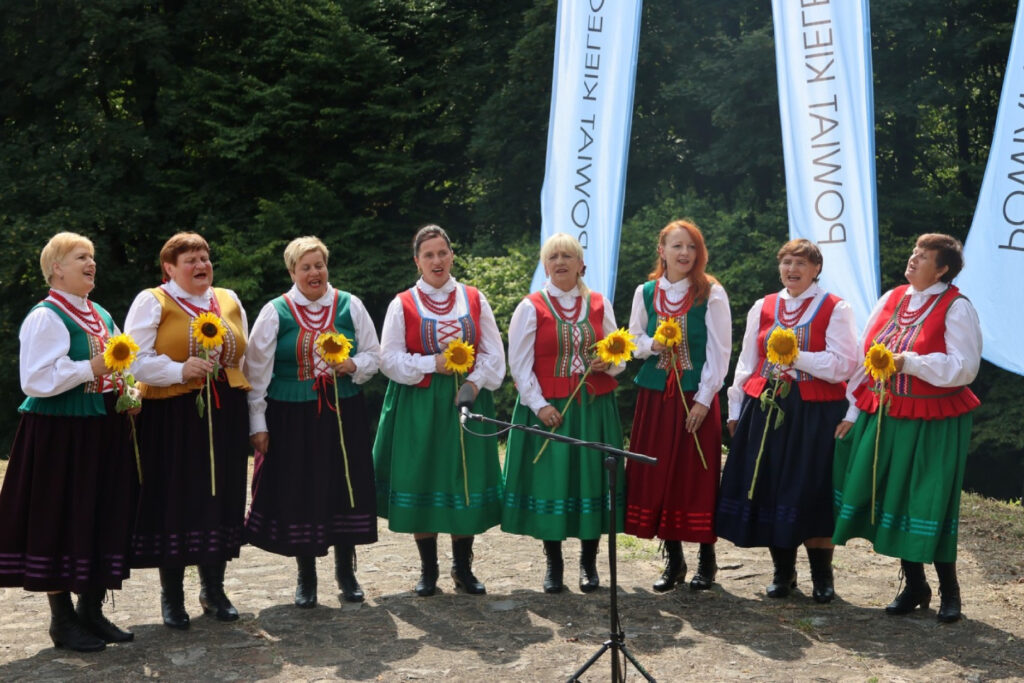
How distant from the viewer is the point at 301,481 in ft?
17.7

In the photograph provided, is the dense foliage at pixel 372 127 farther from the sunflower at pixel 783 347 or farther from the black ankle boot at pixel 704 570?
the sunflower at pixel 783 347

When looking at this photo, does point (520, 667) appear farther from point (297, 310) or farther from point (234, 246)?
point (234, 246)

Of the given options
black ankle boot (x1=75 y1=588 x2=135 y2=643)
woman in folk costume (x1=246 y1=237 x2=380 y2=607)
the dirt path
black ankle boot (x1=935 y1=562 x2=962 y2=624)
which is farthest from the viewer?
woman in folk costume (x1=246 y1=237 x2=380 y2=607)

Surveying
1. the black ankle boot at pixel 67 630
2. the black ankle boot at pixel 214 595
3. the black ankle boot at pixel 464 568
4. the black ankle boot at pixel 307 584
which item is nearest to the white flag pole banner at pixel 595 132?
the black ankle boot at pixel 464 568

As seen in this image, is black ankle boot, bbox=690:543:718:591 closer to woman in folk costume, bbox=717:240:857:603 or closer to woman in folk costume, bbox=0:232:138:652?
woman in folk costume, bbox=717:240:857:603

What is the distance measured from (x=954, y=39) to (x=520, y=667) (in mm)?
12363

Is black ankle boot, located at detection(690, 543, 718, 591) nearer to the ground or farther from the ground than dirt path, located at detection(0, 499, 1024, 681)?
farther from the ground

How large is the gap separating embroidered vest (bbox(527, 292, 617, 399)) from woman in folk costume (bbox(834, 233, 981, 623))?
1303 mm

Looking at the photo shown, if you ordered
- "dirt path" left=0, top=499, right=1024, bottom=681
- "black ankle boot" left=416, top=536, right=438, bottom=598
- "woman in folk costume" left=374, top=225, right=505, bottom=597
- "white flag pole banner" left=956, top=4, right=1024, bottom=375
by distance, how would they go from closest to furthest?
"dirt path" left=0, top=499, right=1024, bottom=681, "woman in folk costume" left=374, top=225, right=505, bottom=597, "black ankle boot" left=416, top=536, right=438, bottom=598, "white flag pole banner" left=956, top=4, right=1024, bottom=375

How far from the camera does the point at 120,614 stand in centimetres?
545

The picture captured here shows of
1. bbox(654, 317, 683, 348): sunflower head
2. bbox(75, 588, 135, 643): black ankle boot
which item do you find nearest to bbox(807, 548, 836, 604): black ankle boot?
bbox(654, 317, 683, 348): sunflower head

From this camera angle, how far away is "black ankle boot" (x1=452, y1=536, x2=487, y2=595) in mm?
5770

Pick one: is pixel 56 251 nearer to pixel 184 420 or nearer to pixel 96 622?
pixel 184 420

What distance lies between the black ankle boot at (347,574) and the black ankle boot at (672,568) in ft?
4.98
